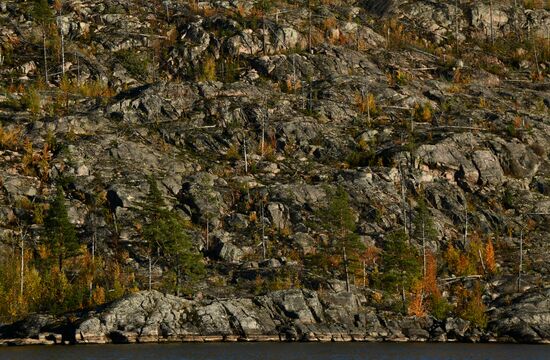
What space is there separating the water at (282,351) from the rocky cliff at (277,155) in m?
6.46

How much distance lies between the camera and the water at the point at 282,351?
79.1 metres

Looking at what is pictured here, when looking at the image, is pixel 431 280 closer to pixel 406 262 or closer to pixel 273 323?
pixel 406 262

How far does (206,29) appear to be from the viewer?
554ft

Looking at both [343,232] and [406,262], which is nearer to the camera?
[406,262]

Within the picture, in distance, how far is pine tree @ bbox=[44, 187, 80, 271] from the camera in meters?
107

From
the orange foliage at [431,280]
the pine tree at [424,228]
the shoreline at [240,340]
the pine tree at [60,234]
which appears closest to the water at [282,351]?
the shoreline at [240,340]

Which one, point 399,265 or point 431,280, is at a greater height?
point 399,265

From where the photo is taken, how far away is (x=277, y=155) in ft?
461

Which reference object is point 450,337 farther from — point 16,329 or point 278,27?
point 278,27

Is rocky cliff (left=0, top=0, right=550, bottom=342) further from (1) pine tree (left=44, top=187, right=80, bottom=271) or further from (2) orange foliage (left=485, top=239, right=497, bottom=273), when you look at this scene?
(1) pine tree (left=44, top=187, right=80, bottom=271)

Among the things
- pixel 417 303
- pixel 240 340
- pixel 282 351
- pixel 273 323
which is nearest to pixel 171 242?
pixel 240 340

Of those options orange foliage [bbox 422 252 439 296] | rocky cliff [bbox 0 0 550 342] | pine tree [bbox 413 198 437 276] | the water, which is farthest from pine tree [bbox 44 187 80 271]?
pine tree [bbox 413 198 437 276]

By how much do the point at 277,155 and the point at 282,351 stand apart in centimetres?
5883

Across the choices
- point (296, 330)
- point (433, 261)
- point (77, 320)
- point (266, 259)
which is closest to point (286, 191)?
point (266, 259)
